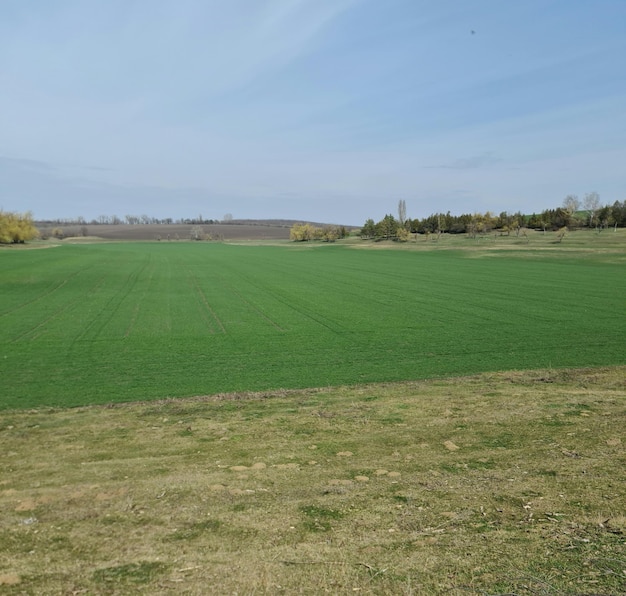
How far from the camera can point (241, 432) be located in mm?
11656

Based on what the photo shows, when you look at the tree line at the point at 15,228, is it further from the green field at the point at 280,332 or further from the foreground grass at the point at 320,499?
the foreground grass at the point at 320,499

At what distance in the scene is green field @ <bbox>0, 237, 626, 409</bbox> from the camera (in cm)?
1709

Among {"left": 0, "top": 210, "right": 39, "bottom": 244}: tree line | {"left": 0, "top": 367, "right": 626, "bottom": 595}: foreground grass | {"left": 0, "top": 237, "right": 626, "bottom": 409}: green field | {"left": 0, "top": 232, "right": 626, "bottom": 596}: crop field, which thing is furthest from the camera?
{"left": 0, "top": 210, "right": 39, "bottom": 244}: tree line

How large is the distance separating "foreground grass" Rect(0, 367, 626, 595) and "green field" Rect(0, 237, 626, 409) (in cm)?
347

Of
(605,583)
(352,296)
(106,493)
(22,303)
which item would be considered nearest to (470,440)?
(605,583)

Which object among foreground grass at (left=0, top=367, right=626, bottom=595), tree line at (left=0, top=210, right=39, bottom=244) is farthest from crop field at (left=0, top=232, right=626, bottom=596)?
tree line at (left=0, top=210, right=39, bottom=244)

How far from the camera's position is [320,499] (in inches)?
312

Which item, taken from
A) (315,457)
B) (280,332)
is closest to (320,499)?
(315,457)

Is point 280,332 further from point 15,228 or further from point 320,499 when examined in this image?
point 15,228

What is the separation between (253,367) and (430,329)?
34.5 ft

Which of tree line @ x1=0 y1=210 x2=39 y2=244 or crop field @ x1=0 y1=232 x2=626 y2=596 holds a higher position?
tree line @ x1=0 y1=210 x2=39 y2=244

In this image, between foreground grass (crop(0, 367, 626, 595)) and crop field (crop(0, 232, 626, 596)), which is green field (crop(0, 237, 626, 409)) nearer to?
crop field (crop(0, 232, 626, 596))

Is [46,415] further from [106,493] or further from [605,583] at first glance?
[605,583]

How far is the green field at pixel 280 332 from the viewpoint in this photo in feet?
56.1
